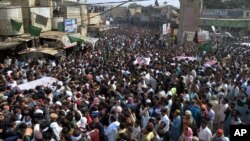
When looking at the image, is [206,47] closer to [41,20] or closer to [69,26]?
[69,26]

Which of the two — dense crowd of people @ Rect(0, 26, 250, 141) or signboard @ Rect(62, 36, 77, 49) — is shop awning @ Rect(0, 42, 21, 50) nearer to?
signboard @ Rect(62, 36, 77, 49)

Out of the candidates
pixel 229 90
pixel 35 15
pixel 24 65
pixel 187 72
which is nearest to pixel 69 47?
pixel 35 15

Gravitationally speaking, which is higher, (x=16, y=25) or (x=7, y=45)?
(x=16, y=25)

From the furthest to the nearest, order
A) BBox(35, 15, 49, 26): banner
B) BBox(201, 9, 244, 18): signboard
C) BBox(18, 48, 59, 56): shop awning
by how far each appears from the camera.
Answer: BBox(201, 9, 244, 18): signboard
BBox(35, 15, 49, 26): banner
BBox(18, 48, 59, 56): shop awning

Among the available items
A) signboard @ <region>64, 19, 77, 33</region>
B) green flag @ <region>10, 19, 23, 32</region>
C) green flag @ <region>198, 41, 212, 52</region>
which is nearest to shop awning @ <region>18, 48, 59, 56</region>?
green flag @ <region>10, 19, 23, 32</region>

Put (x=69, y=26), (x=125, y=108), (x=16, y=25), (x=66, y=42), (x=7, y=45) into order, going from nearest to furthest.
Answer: (x=125, y=108)
(x=7, y=45)
(x=16, y=25)
(x=66, y=42)
(x=69, y=26)

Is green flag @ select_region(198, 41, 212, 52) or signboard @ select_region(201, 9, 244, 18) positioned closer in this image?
green flag @ select_region(198, 41, 212, 52)

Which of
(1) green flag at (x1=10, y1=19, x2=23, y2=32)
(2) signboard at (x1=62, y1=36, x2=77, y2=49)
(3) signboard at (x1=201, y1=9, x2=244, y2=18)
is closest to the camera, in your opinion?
(1) green flag at (x1=10, y1=19, x2=23, y2=32)

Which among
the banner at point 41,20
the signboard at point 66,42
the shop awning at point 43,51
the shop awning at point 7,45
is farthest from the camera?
the banner at point 41,20

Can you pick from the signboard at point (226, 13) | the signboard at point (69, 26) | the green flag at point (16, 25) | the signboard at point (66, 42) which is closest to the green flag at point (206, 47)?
the signboard at point (66, 42)

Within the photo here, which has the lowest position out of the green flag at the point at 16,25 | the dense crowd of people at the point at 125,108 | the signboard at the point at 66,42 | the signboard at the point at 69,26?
the dense crowd of people at the point at 125,108

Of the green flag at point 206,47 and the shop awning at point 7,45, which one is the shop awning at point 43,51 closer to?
the shop awning at point 7,45

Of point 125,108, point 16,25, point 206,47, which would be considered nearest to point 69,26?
point 16,25

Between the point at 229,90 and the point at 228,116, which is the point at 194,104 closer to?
the point at 228,116
